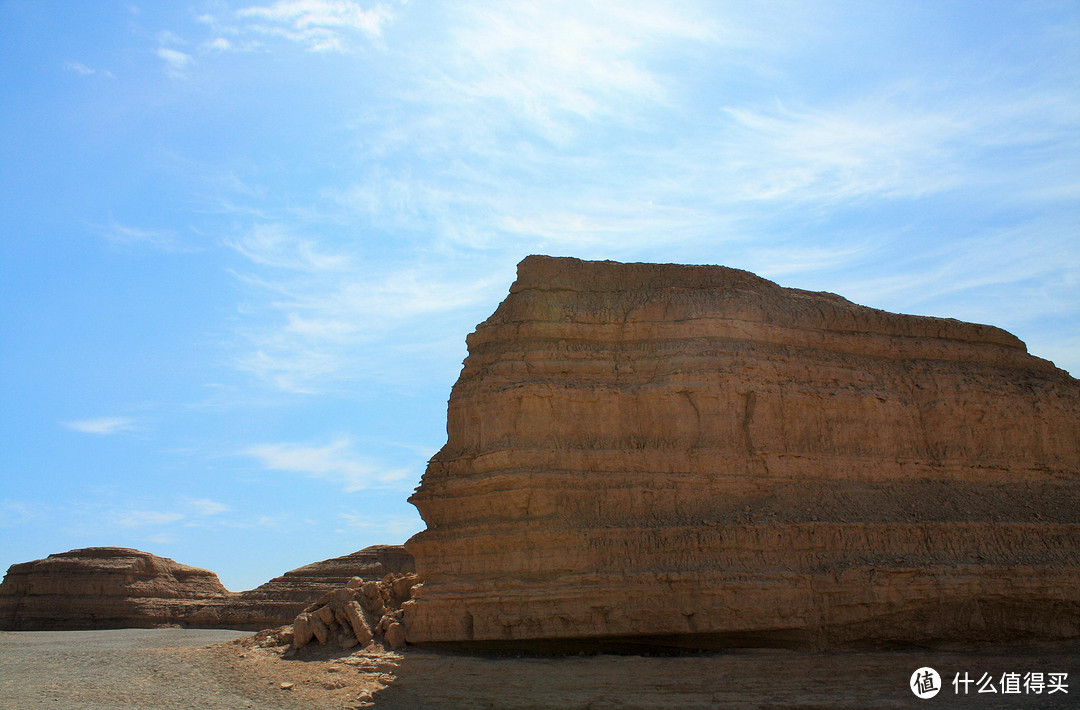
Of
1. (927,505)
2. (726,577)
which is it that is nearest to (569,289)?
(726,577)

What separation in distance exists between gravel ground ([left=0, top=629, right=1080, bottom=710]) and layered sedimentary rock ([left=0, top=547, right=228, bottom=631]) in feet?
91.7

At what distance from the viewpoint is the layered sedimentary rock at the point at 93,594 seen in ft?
138

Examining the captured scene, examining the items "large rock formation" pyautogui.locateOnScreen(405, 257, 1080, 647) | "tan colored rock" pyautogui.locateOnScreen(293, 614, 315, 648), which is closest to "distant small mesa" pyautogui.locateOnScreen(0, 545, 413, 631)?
"tan colored rock" pyautogui.locateOnScreen(293, 614, 315, 648)

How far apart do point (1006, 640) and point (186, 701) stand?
1479 centimetres

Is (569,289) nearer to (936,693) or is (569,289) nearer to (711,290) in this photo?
(711,290)

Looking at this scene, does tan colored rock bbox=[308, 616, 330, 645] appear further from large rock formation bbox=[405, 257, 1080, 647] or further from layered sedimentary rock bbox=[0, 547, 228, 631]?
layered sedimentary rock bbox=[0, 547, 228, 631]

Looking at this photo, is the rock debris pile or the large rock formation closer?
the large rock formation

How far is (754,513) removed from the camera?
15828mm

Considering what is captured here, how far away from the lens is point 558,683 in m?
13.8

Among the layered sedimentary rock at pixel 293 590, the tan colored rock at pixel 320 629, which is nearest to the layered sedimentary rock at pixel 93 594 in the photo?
the layered sedimentary rock at pixel 293 590

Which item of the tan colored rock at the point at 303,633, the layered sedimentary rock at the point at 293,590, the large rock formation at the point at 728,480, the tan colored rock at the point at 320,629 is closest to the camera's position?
the large rock formation at the point at 728,480

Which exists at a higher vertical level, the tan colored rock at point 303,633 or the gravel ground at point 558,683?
the tan colored rock at point 303,633

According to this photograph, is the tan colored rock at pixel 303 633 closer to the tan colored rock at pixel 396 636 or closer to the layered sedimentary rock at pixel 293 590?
the tan colored rock at pixel 396 636

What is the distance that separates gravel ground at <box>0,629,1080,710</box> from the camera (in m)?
13.4
